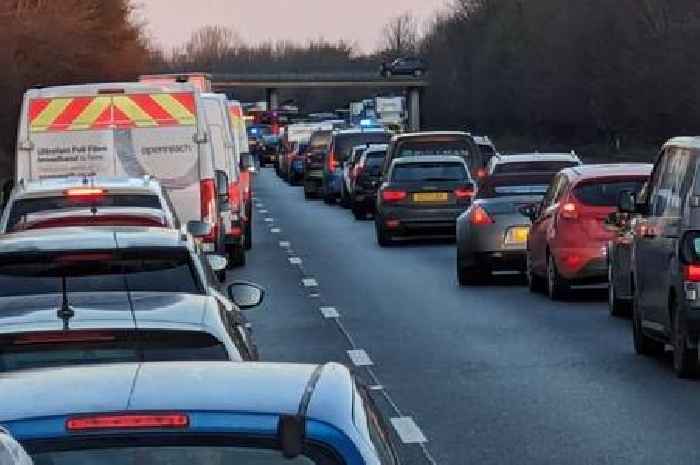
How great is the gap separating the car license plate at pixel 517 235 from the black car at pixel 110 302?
14.4 m

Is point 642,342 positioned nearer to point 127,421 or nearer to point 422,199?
point 127,421

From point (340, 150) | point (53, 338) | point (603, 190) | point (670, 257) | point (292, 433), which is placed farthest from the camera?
point (340, 150)

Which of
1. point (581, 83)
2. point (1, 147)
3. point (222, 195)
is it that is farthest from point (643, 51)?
point (222, 195)

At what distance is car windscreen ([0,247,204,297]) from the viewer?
834 centimetres

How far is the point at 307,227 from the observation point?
4025cm

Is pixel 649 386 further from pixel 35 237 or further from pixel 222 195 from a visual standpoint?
pixel 222 195

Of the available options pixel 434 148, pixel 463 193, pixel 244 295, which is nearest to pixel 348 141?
pixel 434 148

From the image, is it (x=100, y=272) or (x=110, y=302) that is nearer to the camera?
(x=110, y=302)

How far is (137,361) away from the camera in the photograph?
6.96m

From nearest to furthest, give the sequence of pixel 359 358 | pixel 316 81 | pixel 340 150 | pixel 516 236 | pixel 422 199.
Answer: pixel 359 358, pixel 516 236, pixel 422 199, pixel 340 150, pixel 316 81

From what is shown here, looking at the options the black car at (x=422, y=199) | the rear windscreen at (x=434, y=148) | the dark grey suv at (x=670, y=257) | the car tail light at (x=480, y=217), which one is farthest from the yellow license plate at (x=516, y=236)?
the rear windscreen at (x=434, y=148)

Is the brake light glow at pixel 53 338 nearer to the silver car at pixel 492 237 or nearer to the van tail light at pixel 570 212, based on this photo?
the van tail light at pixel 570 212

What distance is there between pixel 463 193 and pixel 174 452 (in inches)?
1114

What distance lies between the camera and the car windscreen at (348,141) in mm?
50969
